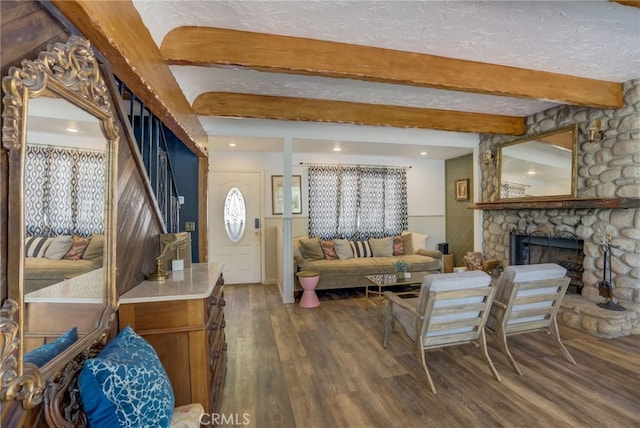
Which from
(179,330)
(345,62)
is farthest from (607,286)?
(179,330)

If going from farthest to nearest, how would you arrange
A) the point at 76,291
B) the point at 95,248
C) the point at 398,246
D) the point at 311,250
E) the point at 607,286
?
1. the point at 398,246
2. the point at 311,250
3. the point at 607,286
4. the point at 95,248
5. the point at 76,291

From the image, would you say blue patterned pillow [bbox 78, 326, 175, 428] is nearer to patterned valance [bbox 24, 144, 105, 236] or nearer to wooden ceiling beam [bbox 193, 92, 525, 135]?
patterned valance [bbox 24, 144, 105, 236]

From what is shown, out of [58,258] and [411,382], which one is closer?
[58,258]

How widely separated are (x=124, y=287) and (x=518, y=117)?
491 cm

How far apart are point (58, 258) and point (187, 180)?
278 cm

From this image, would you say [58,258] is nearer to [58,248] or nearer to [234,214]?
[58,248]

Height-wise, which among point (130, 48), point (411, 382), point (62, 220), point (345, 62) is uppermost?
point (345, 62)

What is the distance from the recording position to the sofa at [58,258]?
881 millimetres

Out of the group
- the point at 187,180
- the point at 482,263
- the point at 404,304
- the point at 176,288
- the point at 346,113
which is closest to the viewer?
the point at 176,288

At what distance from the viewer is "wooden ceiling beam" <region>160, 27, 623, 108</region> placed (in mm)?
1946

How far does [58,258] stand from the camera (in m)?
1.06

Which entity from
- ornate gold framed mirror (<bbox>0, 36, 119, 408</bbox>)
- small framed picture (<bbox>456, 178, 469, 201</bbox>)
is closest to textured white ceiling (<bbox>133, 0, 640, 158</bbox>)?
ornate gold framed mirror (<bbox>0, 36, 119, 408</bbox>)

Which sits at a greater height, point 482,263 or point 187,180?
point 187,180

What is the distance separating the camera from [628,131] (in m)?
3.02
